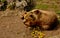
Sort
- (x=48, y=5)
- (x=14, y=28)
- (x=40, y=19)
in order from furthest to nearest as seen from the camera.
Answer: (x=48, y=5)
(x=14, y=28)
(x=40, y=19)

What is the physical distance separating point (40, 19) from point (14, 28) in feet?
2.78

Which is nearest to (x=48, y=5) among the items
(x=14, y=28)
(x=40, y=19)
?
(x=40, y=19)

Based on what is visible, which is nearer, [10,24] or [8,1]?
[10,24]

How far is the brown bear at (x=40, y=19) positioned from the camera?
19.2 ft

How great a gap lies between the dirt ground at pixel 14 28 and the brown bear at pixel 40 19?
0.21 meters

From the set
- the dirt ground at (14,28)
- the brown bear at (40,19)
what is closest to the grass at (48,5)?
the dirt ground at (14,28)

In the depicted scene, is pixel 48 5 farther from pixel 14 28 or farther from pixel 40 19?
pixel 14 28

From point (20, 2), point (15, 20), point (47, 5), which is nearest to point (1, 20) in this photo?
point (15, 20)

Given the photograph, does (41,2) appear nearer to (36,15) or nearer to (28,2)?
(28,2)

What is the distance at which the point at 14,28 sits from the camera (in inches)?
242

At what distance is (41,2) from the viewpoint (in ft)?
26.1

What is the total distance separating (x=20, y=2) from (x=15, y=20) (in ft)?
4.17

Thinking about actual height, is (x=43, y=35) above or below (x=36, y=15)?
below

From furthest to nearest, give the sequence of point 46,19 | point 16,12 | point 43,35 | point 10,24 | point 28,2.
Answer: point 28,2 → point 16,12 → point 10,24 → point 46,19 → point 43,35
